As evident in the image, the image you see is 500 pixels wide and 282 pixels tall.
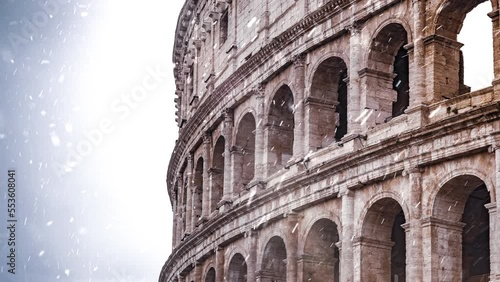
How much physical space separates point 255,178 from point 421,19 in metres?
8.82

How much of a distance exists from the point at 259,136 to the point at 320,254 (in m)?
5.13

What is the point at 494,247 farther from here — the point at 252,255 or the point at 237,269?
the point at 237,269

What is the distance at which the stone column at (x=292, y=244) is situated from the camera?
34094 millimetres

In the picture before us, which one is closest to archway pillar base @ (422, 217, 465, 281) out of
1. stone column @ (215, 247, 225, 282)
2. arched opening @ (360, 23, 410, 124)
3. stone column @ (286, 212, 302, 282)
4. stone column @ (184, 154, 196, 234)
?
arched opening @ (360, 23, 410, 124)

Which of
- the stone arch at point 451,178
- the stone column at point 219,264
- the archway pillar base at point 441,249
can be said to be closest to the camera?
the stone arch at point 451,178

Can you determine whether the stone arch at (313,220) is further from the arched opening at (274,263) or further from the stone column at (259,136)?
the stone column at (259,136)

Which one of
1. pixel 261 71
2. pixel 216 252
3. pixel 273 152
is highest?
pixel 261 71

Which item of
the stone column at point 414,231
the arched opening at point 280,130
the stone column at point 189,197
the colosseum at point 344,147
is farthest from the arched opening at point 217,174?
the stone column at point 414,231

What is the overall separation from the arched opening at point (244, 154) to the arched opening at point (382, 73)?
773 centimetres

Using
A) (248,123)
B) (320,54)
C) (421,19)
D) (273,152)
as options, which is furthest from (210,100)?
(421,19)

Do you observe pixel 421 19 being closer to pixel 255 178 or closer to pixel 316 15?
pixel 316 15

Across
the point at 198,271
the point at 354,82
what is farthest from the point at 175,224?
the point at 354,82

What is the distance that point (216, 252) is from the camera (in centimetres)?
3953

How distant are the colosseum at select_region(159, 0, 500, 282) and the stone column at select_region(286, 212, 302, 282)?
4 cm
